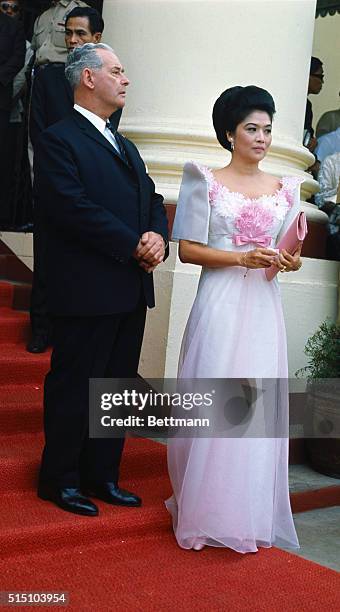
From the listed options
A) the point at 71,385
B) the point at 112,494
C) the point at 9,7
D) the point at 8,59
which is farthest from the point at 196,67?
the point at 112,494

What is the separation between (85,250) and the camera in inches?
141

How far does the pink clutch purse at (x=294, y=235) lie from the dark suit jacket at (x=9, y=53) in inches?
156

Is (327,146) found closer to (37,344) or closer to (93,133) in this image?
(37,344)

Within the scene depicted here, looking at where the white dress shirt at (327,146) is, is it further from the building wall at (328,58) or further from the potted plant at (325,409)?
the building wall at (328,58)

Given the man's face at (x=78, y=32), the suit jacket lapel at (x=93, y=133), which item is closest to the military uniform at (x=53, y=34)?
the man's face at (x=78, y=32)

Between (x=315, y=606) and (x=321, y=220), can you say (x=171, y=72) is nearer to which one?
(x=321, y=220)

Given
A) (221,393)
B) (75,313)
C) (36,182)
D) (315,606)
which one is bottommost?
(315,606)

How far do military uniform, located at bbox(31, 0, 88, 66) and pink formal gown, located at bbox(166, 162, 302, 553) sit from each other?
263 centimetres

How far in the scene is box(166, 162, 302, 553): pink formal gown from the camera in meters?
3.64

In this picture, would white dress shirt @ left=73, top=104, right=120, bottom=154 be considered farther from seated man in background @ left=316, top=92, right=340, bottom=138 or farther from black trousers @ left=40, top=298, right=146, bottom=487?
seated man in background @ left=316, top=92, right=340, bottom=138

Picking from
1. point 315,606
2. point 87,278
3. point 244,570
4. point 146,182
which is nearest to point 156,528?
point 244,570

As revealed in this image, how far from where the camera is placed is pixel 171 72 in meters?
5.44

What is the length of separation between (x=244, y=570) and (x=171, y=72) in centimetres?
327

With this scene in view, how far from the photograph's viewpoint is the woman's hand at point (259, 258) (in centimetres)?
354
